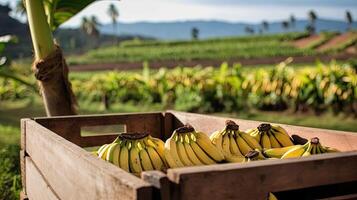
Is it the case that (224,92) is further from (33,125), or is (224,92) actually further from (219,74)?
(33,125)

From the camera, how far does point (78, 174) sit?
1748 mm

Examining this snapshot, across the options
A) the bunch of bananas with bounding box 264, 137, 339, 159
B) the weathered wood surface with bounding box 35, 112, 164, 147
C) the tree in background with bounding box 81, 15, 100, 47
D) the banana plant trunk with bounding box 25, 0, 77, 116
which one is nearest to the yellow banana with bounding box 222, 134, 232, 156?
the bunch of bananas with bounding box 264, 137, 339, 159

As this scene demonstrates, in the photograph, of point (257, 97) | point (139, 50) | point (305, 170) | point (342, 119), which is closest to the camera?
point (305, 170)

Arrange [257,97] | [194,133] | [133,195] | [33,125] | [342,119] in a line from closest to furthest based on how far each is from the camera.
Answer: [133,195], [194,133], [33,125], [342,119], [257,97]

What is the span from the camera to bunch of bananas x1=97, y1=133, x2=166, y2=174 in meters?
1.99

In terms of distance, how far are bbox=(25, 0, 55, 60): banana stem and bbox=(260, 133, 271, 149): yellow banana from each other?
1.89 metres

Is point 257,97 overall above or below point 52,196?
below

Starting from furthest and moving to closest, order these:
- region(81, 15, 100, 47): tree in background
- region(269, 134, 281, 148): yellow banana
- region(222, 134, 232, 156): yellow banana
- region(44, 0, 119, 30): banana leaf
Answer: region(81, 15, 100, 47): tree in background < region(44, 0, 119, 30): banana leaf < region(269, 134, 281, 148): yellow banana < region(222, 134, 232, 156): yellow banana

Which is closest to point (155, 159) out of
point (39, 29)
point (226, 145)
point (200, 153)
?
point (200, 153)

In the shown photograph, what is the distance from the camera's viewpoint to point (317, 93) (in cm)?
1090

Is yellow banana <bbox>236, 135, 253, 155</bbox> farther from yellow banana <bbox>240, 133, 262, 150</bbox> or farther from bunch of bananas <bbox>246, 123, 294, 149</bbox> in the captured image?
bunch of bananas <bbox>246, 123, 294, 149</bbox>

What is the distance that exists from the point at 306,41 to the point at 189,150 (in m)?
67.4

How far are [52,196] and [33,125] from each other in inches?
26.5

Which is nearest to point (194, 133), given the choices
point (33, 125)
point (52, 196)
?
point (52, 196)
